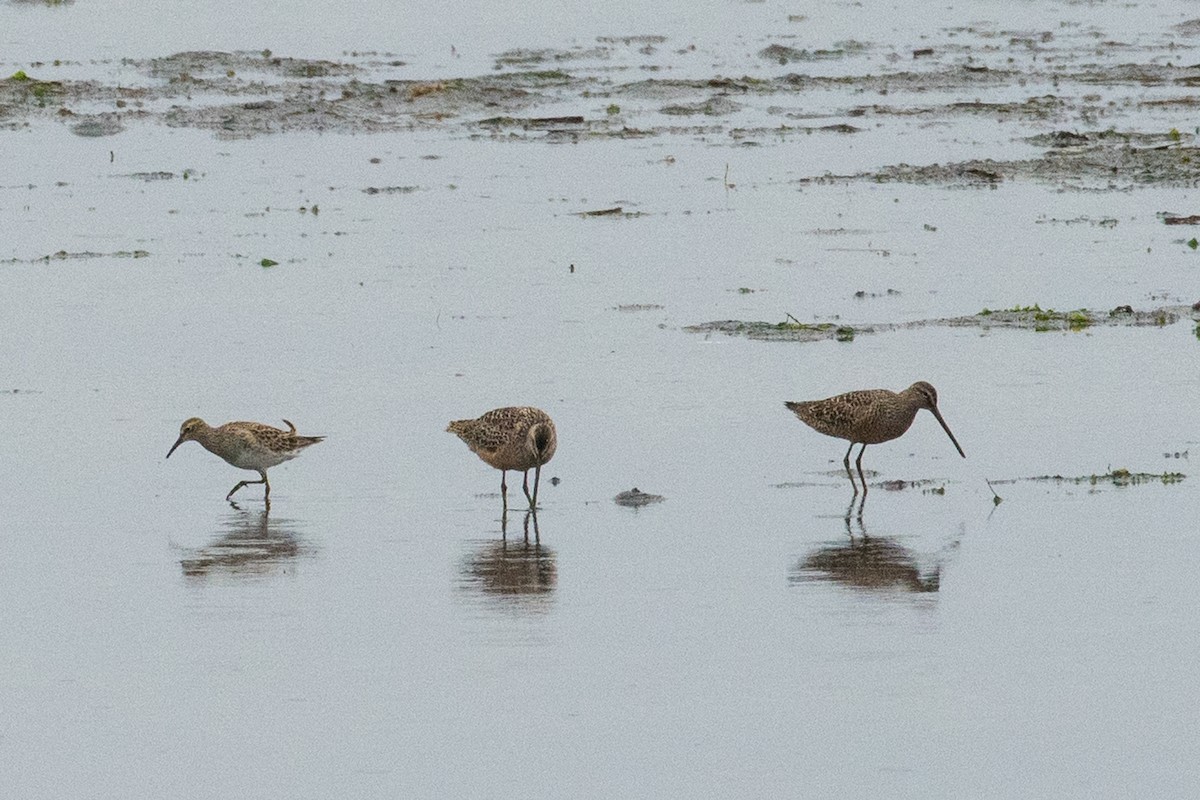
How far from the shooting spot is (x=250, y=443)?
14.1 meters

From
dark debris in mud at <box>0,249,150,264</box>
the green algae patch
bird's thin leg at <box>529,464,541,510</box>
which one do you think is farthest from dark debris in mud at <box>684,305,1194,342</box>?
dark debris in mud at <box>0,249,150,264</box>

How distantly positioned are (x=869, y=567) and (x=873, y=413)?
2.56 metres

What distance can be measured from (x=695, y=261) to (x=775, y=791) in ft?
43.4

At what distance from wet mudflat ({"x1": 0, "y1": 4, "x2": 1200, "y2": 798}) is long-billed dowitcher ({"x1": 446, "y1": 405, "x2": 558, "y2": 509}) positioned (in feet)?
0.88

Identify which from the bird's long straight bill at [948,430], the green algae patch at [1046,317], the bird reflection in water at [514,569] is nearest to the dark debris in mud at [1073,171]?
the green algae patch at [1046,317]

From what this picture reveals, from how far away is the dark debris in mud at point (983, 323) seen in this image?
18125mm

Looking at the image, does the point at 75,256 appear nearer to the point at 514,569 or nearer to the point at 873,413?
the point at 873,413

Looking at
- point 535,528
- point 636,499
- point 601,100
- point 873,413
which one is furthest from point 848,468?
point 601,100

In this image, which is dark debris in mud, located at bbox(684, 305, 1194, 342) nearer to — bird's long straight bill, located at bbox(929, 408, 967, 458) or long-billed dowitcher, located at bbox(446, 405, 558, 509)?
bird's long straight bill, located at bbox(929, 408, 967, 458)

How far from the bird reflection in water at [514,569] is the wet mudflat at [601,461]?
0.13 ft

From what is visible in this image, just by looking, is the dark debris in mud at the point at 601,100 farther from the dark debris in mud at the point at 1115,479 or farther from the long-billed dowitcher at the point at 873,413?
the dark debris in mud at the point at 1115,479

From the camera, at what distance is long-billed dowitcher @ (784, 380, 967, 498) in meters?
14.3

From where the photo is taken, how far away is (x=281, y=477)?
14.8 meters

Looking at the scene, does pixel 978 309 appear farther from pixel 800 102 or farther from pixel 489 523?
pixel 800 102
